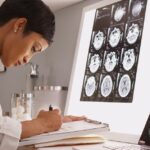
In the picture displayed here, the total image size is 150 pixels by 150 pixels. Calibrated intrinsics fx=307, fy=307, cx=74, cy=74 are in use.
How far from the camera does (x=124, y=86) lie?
4.67ft

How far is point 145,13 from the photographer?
1.44 m

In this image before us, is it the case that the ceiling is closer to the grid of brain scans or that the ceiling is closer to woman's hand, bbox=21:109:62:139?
the grid of brain scans

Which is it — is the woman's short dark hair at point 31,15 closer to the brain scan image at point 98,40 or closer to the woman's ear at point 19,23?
the woman's ear at point 19,23

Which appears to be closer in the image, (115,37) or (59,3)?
(115,37)

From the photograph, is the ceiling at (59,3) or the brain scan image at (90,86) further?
the ceiling at (59,3)

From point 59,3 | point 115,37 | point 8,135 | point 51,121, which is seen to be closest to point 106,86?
point 115,37

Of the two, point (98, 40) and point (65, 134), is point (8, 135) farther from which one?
point (98, 40)

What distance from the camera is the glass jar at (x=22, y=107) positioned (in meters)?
1.77

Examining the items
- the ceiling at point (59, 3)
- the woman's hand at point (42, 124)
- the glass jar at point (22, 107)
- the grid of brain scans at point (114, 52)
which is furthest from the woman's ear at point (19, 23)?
the ceiling at point (59, 3)

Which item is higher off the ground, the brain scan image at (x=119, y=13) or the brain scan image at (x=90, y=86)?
the brain scan image at (x=119, y=13)

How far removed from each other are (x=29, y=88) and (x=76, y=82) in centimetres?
78

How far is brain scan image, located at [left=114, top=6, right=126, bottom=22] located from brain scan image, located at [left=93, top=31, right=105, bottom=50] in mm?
118

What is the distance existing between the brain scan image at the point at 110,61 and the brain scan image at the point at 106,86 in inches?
1.8

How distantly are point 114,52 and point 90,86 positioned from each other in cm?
23
